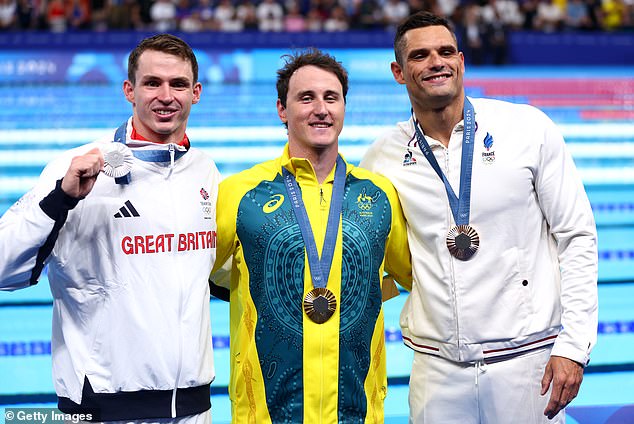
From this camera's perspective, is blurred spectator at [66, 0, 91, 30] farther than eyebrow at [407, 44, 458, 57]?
Yes

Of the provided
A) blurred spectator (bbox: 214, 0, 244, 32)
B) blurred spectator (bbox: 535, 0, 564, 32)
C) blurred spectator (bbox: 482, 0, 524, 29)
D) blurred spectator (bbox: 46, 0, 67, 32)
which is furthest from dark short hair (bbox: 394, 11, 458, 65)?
blurred spectator (bbox: 535, 0, 564, 32)

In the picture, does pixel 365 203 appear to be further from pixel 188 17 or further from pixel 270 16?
pixel 188 17

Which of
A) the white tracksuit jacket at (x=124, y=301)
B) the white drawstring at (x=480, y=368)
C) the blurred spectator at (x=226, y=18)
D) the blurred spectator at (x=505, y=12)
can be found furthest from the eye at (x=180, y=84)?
the blurred spectator at (x=505, y=12)

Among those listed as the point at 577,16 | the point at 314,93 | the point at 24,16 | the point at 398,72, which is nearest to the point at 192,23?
the point at 24,16

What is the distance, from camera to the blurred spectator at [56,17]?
15.5m

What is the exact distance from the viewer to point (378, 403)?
95.5 inches

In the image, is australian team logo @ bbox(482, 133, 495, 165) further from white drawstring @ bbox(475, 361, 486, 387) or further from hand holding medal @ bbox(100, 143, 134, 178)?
hand holding medal @ bbox(100, 143, 134, 178)

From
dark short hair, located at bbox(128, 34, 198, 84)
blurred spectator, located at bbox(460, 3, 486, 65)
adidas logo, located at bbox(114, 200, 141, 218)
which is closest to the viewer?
adidas logo, located at bbox(114, 200, 141, 218)

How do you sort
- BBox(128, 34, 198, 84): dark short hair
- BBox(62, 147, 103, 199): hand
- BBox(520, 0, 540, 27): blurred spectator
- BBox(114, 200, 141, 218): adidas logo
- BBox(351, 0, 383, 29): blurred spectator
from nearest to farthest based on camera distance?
BBox(62, 147, 103, 199): hand, BBox(114, 200, 141, 218): adidas logo, BBox(128, 34, 198, 84): dark short hair, BBox(351, 0, 383, 29): blurred spectator, BBox(520, 0, 540, 27): blurred spectator

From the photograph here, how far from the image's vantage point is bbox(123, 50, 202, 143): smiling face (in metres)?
2.34

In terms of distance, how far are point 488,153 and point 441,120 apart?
0.18 metres

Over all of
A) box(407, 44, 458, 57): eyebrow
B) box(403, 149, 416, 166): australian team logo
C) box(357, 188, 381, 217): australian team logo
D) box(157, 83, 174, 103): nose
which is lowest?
box(357, 188, 381, 217): australian team logo

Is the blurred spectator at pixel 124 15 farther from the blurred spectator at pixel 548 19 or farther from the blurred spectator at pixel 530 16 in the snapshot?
the blurred spectator at pixel 548 19

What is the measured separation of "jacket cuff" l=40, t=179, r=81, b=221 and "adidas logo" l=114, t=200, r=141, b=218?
19 cm
